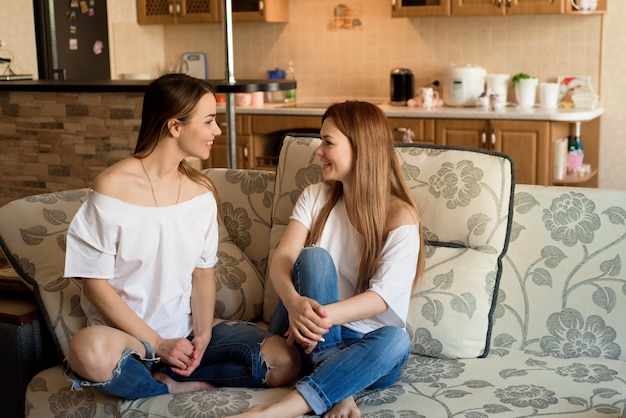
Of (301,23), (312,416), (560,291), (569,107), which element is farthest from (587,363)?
(301,23)

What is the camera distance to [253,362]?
6.71 feet

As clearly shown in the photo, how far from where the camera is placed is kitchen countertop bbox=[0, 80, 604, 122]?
3.65m

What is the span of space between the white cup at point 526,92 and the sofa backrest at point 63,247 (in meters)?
2.84

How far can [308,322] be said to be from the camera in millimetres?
1989

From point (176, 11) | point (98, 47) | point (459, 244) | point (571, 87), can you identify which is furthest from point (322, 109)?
point (459, 244)

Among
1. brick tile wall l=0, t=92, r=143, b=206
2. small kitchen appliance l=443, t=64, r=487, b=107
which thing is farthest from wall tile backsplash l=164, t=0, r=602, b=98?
brick tile wall l=0, t=92, r=143, b=206

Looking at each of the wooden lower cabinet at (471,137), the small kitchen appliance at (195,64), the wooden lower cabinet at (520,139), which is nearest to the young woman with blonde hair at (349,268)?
the wooden lower cabinet at (471,137)

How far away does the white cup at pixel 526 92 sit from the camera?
16.5 ft


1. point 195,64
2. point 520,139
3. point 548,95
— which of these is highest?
point 195,64

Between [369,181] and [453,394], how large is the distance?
552mm

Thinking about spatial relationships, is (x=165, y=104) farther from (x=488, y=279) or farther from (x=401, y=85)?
(x=401, y=85)

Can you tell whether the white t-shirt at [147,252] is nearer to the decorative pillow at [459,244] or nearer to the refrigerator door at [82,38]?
the decorative pillow at [459,244]

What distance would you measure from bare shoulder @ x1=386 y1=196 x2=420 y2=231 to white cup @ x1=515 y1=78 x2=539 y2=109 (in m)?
3.07

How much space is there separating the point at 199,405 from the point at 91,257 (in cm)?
43
